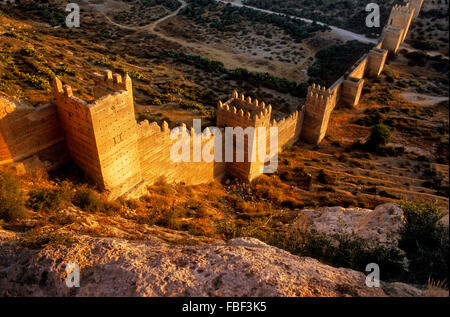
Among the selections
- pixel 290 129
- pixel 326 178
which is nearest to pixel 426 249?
pixel 326 178

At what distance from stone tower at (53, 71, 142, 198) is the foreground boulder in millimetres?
3186

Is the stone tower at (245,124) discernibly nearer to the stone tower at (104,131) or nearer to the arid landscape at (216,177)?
the arid landscape at (216,177)

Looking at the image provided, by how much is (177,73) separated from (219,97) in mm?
7689

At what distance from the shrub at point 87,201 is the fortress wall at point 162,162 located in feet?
7.61

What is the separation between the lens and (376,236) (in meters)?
9.14

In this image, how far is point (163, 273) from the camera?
6336 mm

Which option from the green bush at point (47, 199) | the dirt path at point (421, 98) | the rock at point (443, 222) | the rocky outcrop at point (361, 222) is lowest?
the dirt path at point (421, 98)

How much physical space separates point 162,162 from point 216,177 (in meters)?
4.07

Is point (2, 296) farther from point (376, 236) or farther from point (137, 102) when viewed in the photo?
point (137, 102)

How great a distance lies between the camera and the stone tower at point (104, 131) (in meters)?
9.29

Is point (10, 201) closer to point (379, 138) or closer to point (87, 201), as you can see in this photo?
point (87, 201)

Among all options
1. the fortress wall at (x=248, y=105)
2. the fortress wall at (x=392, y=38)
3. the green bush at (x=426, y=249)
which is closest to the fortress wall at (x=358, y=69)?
the fortress wall at (x=392, y=38)


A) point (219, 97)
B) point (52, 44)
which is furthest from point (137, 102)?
point (52, 44)

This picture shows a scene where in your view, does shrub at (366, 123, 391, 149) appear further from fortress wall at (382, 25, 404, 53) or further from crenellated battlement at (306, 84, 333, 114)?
fortress wall at (382, 25, 404, 53)
